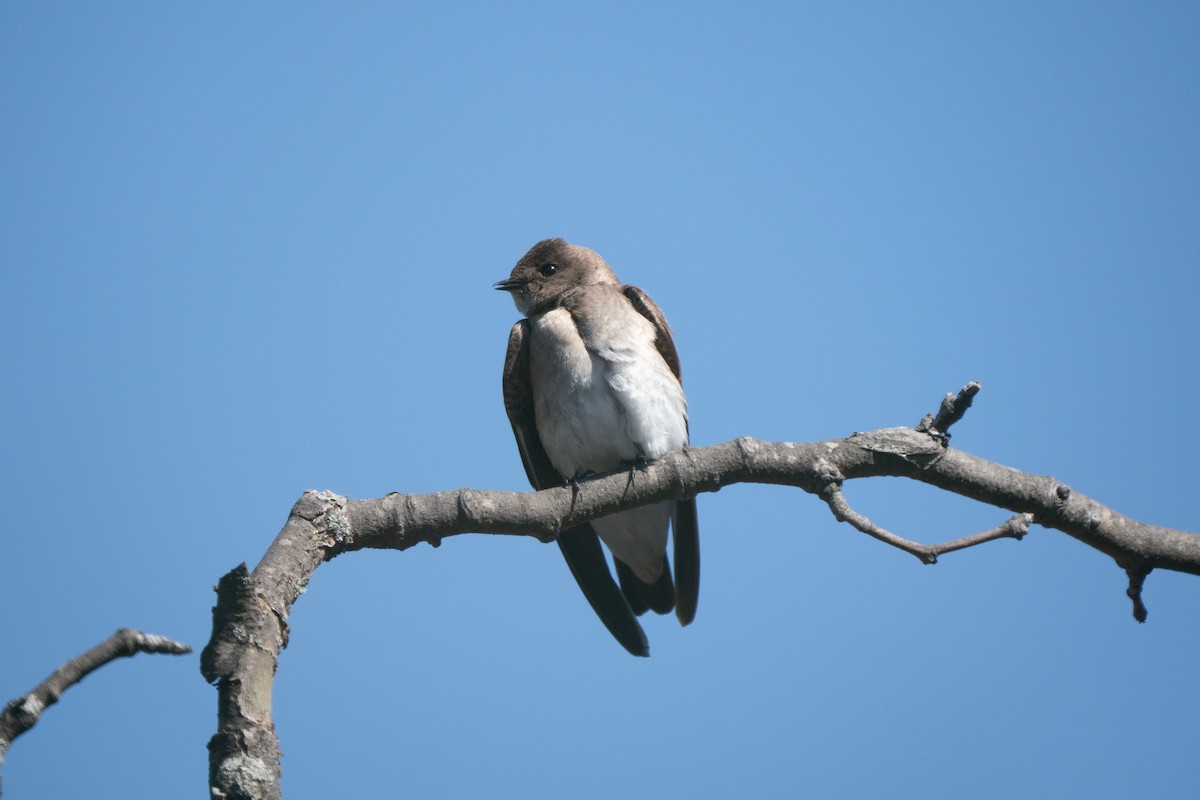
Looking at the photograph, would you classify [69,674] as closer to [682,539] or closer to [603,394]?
[603,394]

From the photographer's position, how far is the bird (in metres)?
6.57

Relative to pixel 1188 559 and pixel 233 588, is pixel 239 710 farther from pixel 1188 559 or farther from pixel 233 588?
pixel 1188 559

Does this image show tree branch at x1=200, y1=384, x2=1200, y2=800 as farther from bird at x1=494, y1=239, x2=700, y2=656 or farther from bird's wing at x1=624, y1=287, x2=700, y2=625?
bird's wing at x1=624, y1=287, x2=700, y2=625

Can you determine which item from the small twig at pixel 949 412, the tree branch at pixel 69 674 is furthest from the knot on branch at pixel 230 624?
the small twig at pixel 949 412

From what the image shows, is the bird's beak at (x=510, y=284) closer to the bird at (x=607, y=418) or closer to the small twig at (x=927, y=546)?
the bird at (x=607, y=418)

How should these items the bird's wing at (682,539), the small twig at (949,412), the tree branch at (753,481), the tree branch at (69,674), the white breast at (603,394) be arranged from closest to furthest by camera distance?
the tree branch at (69,674) → the tree branch at (753,481) → the small twig at (949,412) → the white breast at (603,394) → the bird's wing at (682,539)

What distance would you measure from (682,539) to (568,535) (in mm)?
790

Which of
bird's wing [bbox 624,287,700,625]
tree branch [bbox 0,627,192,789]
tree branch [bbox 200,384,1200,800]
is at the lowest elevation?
tree branch [bbox 0,627,192,789]

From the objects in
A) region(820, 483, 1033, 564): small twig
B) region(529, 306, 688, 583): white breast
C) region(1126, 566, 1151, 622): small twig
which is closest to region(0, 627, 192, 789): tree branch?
region(820, 483, 1033, 564): small twig

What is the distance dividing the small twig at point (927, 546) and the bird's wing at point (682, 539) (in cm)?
294

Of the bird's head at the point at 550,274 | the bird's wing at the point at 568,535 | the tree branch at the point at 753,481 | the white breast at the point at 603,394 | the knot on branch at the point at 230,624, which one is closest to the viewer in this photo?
the knot on branch at the point at 230,624

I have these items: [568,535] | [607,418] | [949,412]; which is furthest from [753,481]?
[568,535]

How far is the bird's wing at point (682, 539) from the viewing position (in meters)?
7.14

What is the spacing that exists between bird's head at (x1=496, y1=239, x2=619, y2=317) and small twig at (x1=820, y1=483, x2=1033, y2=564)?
3.89 metres
